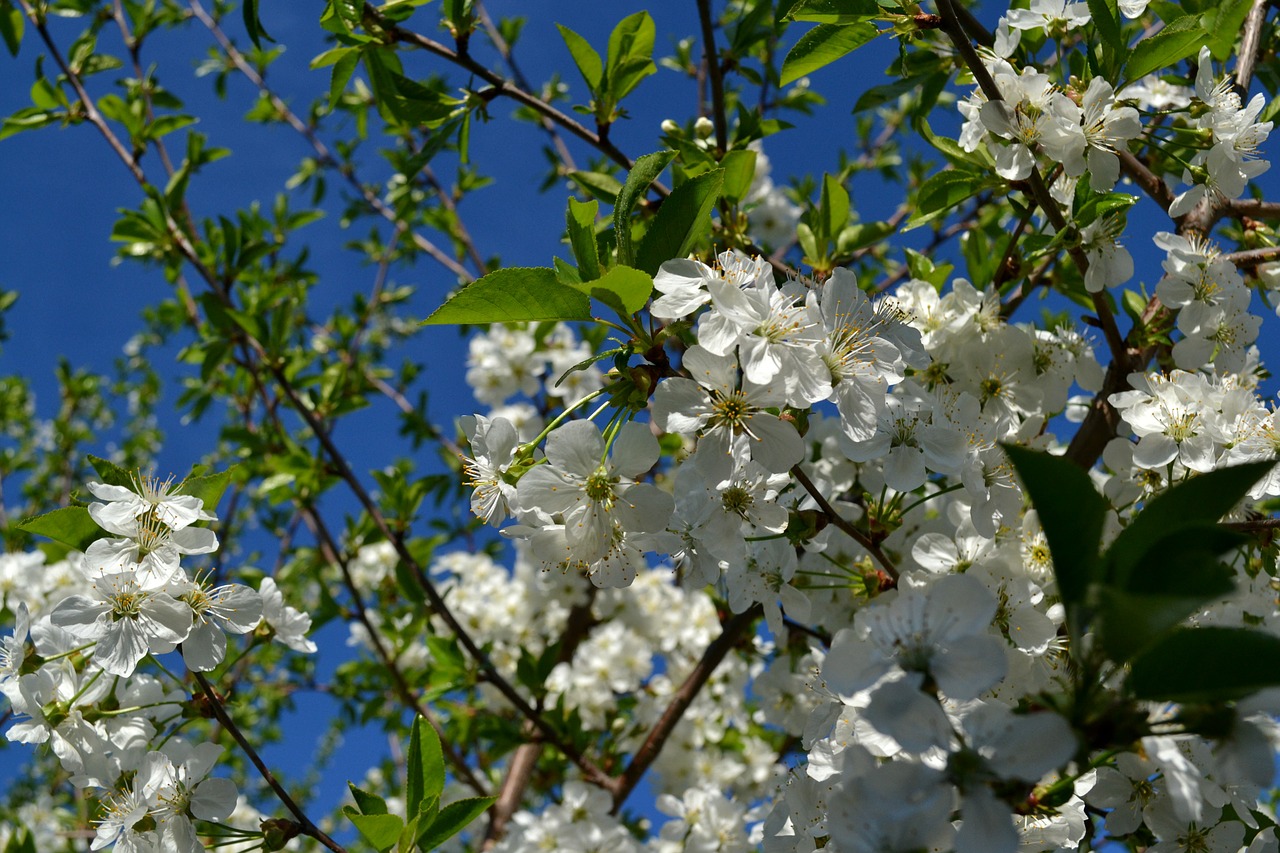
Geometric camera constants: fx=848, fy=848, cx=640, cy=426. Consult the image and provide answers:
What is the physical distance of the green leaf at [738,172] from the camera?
6.16 ft

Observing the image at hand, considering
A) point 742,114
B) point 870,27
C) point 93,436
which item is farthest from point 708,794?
point 93,436

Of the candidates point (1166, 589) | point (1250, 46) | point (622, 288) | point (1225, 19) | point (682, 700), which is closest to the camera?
point (1166, 589)

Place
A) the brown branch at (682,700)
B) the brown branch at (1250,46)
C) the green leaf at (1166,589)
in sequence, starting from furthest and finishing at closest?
the brown branch at (682,700), the brown branch at (1250,46), the green leaf at (1166,589)

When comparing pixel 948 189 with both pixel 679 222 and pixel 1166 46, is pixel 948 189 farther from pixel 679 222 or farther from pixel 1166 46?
pixel 679 222

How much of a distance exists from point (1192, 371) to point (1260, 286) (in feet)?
1.19

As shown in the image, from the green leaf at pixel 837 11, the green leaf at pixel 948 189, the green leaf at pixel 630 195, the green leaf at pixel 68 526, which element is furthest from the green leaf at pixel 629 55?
the green leaf at pixel 68 526

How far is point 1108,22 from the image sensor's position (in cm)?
176

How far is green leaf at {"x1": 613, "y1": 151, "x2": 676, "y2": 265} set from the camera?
4.72ft

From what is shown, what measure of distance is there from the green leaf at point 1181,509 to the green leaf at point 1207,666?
0.28 ft

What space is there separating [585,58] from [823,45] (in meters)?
0.75

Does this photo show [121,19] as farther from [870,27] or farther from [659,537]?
[659,537]

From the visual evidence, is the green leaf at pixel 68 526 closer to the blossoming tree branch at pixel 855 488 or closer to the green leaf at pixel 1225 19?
the blossoming tree branch at pixel 855 488

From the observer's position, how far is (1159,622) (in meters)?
0.81

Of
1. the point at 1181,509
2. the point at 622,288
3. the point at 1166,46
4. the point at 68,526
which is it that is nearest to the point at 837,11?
the point at 1166,46
